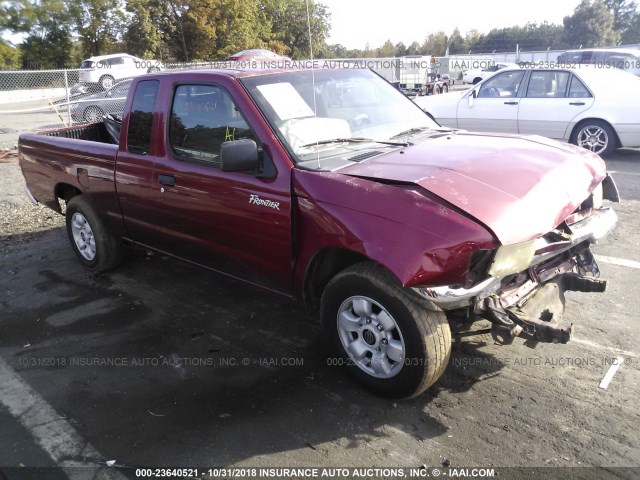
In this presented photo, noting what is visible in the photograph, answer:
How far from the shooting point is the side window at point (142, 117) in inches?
171

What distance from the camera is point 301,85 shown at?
3.85 m

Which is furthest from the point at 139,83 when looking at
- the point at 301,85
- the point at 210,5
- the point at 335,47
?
the point at 335,47

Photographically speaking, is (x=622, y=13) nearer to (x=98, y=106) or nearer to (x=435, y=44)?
(x=435, y=44)

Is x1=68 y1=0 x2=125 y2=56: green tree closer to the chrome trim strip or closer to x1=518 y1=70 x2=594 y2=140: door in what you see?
x1=518 y1=70 x2=594 y2=140: door

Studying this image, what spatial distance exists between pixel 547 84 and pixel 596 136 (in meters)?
1.27

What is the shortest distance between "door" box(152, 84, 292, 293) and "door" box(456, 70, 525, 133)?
7345 mm

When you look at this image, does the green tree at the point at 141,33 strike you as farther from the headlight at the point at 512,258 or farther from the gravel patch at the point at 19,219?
the headlight at the point at 512,258

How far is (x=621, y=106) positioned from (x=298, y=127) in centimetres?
762

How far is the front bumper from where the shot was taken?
280 centimetres

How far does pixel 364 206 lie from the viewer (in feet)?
9.62

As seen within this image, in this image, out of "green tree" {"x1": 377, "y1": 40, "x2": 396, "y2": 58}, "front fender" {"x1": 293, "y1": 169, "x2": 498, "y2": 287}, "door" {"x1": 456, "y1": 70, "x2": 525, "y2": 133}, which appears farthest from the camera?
"green tree" {"x1": 377, "y1": 40, "x2": 396, "y2": 58}

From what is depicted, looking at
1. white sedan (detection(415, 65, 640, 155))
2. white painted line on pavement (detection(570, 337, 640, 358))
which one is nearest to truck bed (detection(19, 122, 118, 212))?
white painted line on pavement (detection(570, 337, 640, 358))

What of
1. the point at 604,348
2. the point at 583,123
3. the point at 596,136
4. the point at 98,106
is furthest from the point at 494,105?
the point at 98,106

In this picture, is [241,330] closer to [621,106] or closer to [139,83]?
[139,83]
